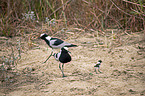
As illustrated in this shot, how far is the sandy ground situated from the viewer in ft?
8.31

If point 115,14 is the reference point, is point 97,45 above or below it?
below

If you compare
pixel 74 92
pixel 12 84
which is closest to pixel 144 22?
pixel 74 92

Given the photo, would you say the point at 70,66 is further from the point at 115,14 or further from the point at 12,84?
the point at 115,14

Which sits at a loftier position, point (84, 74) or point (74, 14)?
point (74, 14)

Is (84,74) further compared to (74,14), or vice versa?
(74,14)

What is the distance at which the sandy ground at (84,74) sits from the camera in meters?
2.53

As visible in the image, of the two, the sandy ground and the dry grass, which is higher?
the dry grass

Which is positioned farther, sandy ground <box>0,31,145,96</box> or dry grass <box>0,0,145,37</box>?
dry grass <box>0,0,145,37</box>

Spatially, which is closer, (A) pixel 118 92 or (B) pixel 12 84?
(A) pixel 118 92

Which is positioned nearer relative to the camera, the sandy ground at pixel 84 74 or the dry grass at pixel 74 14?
the sandy ground at pixel 84 74

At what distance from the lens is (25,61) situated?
3766mm

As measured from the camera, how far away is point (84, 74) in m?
3.06

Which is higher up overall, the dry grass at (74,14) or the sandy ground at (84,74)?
the dry grass at (74,14)

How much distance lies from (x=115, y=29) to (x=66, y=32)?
4.59 feet
